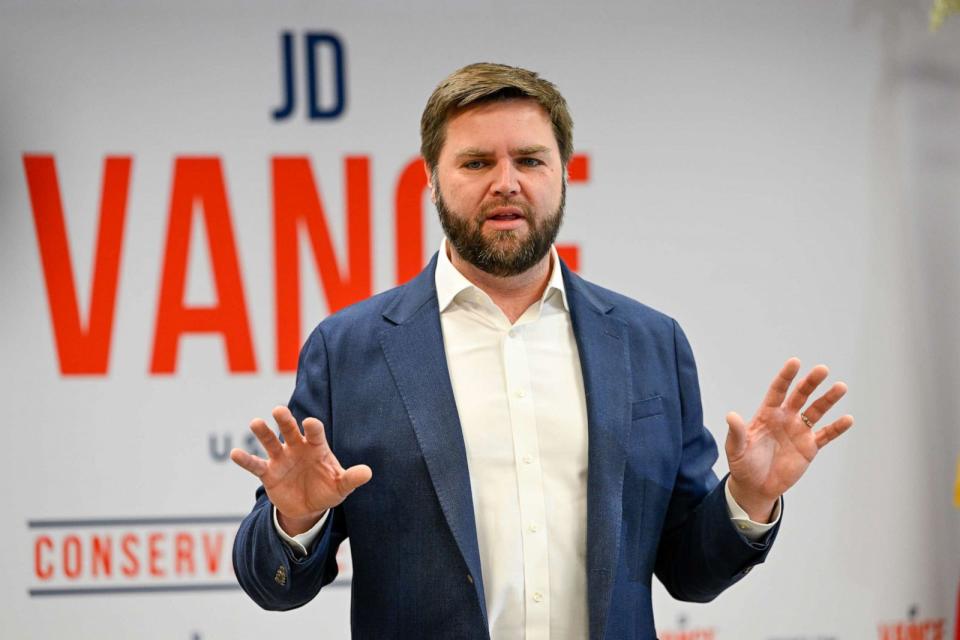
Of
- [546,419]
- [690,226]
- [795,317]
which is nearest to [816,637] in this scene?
[795,317]

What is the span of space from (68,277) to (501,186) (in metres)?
1.98

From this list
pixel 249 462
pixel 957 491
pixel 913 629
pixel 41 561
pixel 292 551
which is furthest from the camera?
pixel 913 629

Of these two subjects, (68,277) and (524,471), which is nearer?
(524,471)

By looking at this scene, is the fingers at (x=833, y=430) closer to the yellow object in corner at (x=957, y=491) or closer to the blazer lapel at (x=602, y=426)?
the blazer lapel at (x=602, y=426)

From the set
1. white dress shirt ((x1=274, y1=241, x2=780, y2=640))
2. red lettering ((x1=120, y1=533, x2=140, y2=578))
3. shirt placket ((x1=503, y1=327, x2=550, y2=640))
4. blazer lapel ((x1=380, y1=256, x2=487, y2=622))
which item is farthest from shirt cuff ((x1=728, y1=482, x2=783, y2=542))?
red lettering ((x1=120, y1=533, x2=140, y2=578))

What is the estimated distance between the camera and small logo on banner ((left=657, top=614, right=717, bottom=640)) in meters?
3.40

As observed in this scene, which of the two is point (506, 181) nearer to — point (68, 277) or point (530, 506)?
point (530, 506)

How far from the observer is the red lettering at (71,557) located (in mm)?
3238

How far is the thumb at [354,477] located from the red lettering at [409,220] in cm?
185

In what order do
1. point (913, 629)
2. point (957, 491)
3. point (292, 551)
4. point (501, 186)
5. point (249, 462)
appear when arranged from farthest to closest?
point (913, 629) < point (957, 491) < point (501, 186) < point (292, 551) < point (249, 462)

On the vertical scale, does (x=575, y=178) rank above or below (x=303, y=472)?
above

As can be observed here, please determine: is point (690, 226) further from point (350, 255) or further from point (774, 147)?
point (350, 255)

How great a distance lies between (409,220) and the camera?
3363mm

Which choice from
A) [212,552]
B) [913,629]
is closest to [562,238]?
[212,552]
